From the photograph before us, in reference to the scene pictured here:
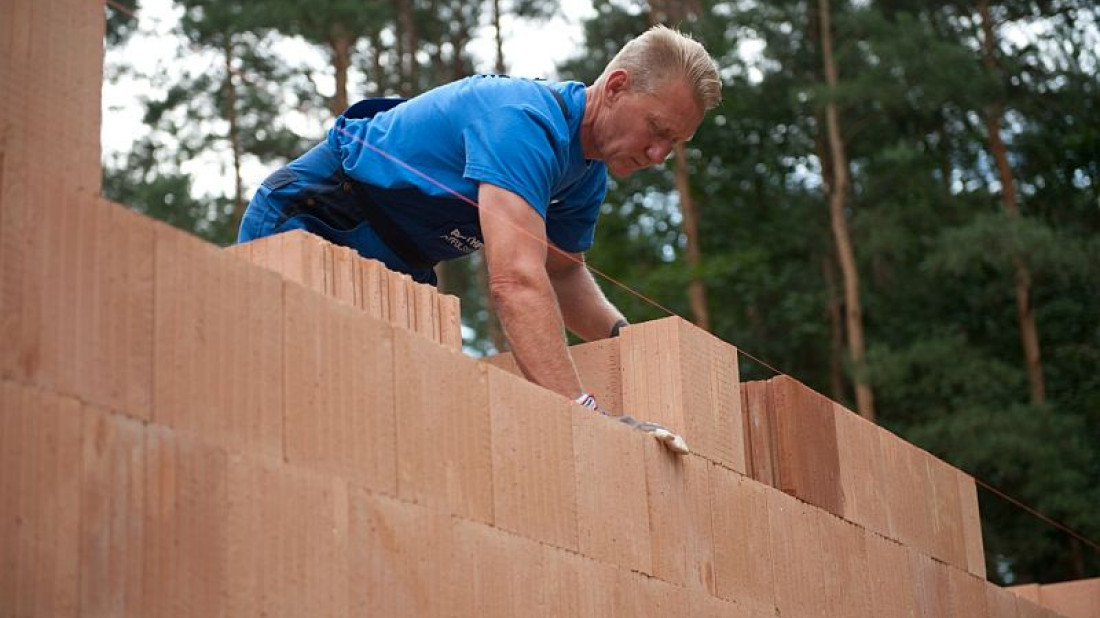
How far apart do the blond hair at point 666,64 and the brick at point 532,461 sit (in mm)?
1080

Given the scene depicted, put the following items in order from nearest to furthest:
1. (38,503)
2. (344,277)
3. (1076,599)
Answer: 1. (38,503)
2. (344,277)
3. (1076,599)

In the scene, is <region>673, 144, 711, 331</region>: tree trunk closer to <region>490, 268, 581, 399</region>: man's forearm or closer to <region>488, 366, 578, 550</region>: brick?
<region>490, 268, 581, 399</region>: man's forearm

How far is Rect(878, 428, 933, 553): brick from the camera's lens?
19.7 feet

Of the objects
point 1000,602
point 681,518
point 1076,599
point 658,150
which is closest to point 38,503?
point 681,518

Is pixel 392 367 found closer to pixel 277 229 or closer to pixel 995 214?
pixel 277 229

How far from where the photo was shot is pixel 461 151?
4613mm

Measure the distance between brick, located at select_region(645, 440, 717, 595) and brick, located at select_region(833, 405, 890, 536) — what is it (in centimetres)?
97

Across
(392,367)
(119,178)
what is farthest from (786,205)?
(392,367)

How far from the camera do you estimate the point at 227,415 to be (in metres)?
3.11

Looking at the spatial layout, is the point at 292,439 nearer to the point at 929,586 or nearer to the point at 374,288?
the point at 374,288

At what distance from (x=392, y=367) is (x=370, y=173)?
4.18 feet

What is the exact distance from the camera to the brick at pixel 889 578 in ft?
18.7

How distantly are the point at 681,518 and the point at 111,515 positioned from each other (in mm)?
2114

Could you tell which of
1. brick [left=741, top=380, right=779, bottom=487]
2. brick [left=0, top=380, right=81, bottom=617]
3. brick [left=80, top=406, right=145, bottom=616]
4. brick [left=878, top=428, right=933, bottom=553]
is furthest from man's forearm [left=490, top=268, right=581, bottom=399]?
brick [left=878, top=428, right=933, bottom=553]
